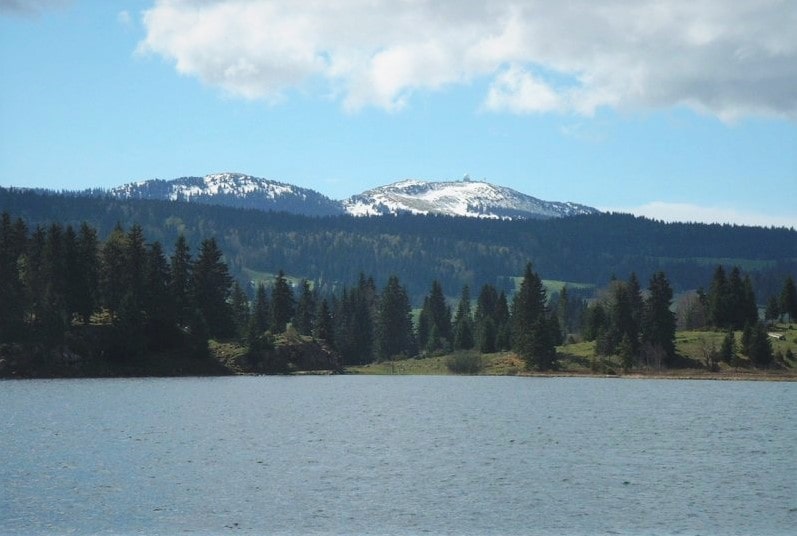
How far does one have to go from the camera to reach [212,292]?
16100 cm

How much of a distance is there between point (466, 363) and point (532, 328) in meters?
16.5

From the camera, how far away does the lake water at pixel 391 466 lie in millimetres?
38156

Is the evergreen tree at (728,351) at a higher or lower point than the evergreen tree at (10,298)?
lower

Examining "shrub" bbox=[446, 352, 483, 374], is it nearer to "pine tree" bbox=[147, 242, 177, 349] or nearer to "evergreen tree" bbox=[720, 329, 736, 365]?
"evergreen tree" bbox=[720, 329, 736, 365]

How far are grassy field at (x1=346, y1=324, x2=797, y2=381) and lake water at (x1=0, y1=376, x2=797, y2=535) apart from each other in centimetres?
5198

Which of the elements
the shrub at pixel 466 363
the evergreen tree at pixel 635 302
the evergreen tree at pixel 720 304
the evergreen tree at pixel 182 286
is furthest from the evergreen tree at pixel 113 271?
the evergreen tree at pixel 720 304

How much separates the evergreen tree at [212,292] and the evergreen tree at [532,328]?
52977mm

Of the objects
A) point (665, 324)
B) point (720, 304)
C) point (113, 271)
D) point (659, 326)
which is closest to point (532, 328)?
point (659, 326)

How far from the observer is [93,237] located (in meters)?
145

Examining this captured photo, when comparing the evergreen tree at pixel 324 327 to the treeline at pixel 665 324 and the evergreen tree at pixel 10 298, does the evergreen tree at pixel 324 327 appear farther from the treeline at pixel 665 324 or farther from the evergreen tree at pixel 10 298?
the evergreen tree at pixel 10 298

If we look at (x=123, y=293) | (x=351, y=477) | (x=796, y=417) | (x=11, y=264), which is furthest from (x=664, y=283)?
(x=351, y=477)

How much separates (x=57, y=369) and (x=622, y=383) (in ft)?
271

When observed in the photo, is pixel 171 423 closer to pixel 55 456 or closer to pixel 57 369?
pixel 55 456

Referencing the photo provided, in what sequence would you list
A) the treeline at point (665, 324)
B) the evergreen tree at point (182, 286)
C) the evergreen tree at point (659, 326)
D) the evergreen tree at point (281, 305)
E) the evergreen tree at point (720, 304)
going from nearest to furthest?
the evergreen tree at point (182, 286)
the treeline at point (665, 324)
the evergreen tree at point (659, 326)
the evergreen tree at point (720, 304)
the evergreen tree at point (281, 305)
